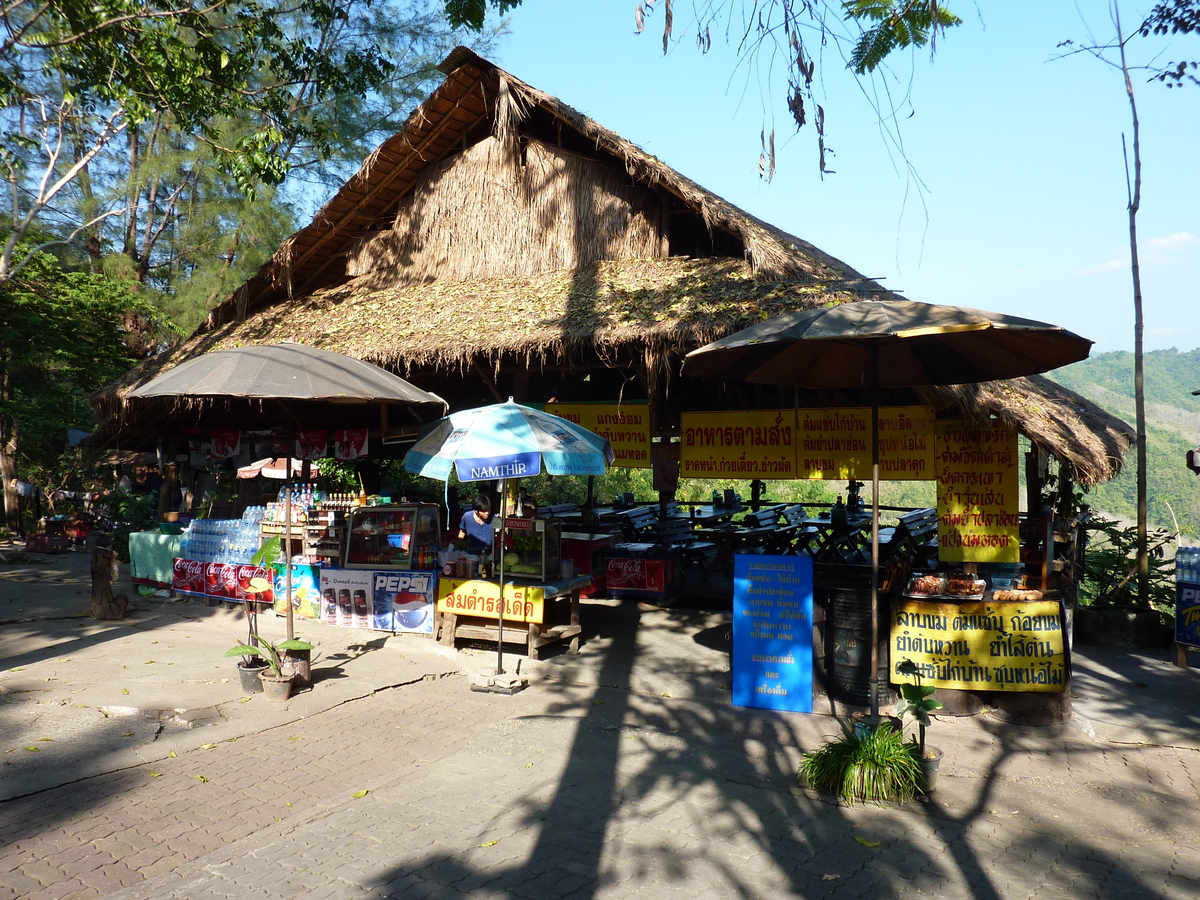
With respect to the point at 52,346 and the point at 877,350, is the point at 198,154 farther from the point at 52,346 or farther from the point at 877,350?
the point at 877,350

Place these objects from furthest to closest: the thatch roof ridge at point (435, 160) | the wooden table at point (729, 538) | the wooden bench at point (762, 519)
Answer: the wooden bench at point (762, 519) < the wooden table at point (729, 538) < the thatch roof ridge at point (435, 160)

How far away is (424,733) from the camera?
231 inches

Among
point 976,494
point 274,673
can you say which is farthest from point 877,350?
point 274,673

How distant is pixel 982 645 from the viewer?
618 cm

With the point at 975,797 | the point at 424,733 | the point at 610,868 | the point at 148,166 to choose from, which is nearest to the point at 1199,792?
the point at 975,797

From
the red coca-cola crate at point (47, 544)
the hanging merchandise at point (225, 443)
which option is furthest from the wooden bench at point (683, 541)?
the red coca-cola crate at point (47, 544)

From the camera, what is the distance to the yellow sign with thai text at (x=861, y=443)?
7781 mm

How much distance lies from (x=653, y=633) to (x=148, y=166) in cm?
1891

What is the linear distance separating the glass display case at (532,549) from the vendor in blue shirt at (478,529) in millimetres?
803

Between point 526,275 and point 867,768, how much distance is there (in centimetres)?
807

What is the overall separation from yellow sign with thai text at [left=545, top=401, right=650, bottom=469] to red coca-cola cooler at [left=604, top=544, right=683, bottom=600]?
5.85 ft

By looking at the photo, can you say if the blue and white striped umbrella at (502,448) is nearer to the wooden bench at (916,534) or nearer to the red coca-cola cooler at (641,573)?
the red coca-cola cooler at (641,573)

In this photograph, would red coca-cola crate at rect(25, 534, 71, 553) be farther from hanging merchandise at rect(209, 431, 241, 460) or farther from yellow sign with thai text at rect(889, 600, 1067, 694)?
yellow sign with thai text at rect(889, 600, 1067, 694)

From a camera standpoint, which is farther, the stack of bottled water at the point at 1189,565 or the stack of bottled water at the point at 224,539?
the stack of bottled water at the point at 224,539
